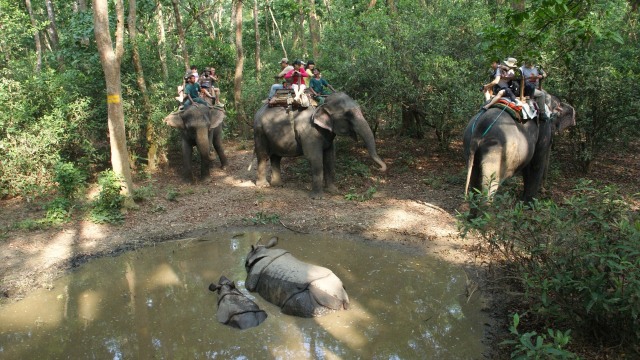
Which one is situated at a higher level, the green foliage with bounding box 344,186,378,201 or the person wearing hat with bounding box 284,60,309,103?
the person wearing hat with bounding box 284,60,309,103

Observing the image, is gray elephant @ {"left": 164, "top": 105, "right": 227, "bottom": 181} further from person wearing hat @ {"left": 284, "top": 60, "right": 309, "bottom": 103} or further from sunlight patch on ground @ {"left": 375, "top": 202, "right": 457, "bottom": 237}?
sunlight patch on ground @ {"left": 375, "top": 202, "right": 457, "bottom": 237}

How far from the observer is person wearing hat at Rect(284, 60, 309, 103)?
Answer: 35.1 ft

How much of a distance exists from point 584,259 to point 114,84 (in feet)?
27.4

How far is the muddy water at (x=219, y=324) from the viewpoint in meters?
5.32

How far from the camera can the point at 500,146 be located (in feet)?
26.7

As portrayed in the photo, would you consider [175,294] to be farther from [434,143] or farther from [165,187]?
[434,143]

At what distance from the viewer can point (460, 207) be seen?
950cm

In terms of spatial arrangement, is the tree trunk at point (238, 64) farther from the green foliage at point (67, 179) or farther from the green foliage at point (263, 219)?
the green foliage at point (263, 219)

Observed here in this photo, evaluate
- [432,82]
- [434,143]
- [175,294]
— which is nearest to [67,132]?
[175,294]

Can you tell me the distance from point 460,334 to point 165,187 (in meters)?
8.33

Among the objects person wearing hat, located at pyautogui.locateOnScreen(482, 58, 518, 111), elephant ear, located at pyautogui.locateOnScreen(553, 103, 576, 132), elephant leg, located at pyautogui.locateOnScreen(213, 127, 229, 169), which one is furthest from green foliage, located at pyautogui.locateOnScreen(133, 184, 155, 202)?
elephant ear, located at pyautogui.locateOnScreen(553, 103, 576, 132)

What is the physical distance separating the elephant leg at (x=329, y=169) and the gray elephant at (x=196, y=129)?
2996 mm

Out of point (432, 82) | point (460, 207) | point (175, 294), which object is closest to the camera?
point (175, 294)

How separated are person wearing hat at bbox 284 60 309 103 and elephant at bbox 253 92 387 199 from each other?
15.1 inches
